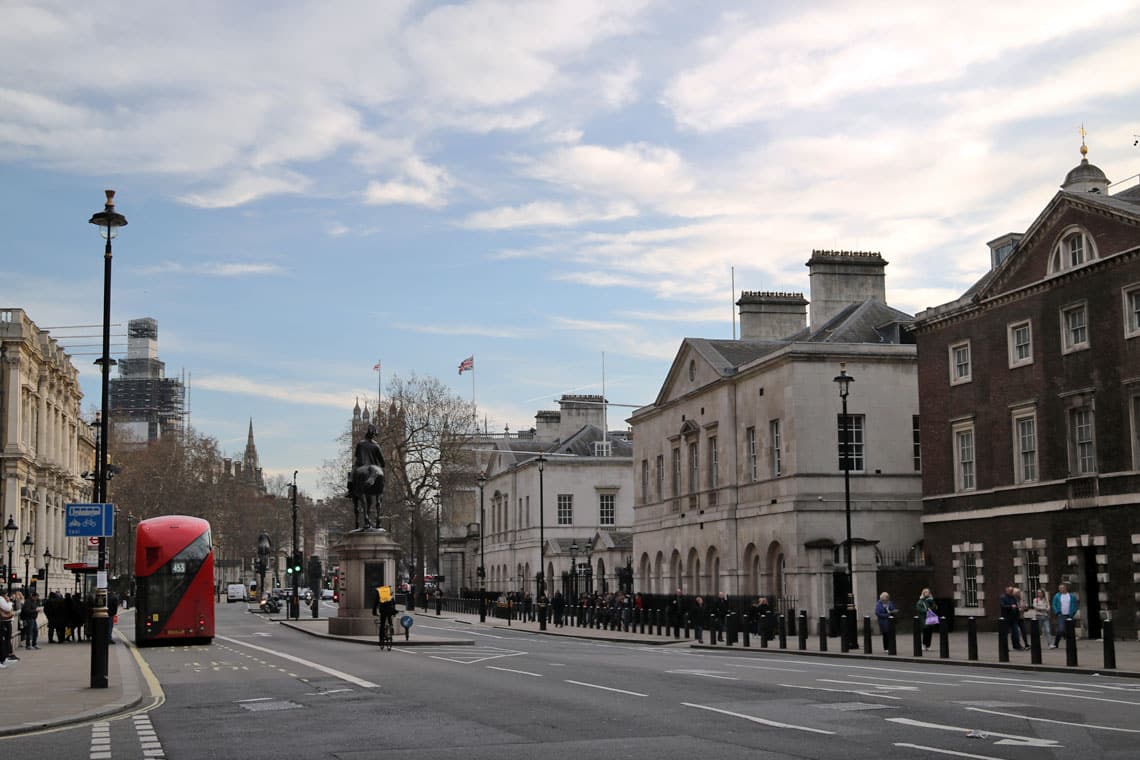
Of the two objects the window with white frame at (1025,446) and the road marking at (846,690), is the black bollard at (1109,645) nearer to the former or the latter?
the road marking at (846,690)

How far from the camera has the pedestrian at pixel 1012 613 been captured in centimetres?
3058

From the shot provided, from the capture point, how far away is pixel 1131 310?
116ft

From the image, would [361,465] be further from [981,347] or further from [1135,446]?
[1135,446]

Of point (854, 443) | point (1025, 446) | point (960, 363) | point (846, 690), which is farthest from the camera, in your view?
point (854, 443)

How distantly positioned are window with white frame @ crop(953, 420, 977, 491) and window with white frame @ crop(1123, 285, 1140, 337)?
800 centimetres

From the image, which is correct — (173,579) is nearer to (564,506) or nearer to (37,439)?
(564,506)

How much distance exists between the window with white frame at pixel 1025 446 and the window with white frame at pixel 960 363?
3180 millimetres

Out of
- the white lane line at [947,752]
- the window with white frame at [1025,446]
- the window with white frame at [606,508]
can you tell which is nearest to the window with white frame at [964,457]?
the window with white frame at [1025,446]

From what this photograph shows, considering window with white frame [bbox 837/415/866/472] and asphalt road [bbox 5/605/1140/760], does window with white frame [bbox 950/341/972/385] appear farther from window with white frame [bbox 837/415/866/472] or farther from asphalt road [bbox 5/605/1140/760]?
asphalt road [bbox 5/605/1140/760]

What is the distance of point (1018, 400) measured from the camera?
131 feet

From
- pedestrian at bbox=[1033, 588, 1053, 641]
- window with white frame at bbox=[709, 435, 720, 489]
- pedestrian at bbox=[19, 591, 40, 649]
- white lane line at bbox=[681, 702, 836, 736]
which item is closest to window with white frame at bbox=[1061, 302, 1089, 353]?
pedestrian at bbox=[1033, 588, 1053, 641]

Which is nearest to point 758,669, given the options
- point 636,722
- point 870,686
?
point 870,686

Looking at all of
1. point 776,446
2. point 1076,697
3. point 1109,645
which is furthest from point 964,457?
point 1076,697

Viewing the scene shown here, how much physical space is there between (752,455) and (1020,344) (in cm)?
1548
